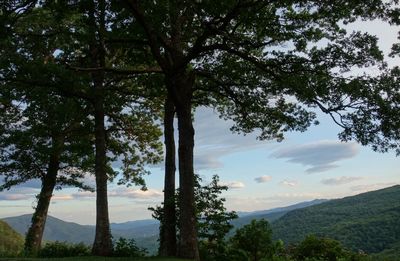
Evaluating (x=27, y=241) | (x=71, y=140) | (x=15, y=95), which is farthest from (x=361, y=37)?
(x=27, y=241)

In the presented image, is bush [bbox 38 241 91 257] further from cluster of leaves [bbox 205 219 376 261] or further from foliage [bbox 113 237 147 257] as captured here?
cluster of leaves [bbox 205 219 376 261]

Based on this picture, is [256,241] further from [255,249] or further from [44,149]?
[44,149]

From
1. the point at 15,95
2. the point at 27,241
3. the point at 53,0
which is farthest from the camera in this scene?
the point at 27,241

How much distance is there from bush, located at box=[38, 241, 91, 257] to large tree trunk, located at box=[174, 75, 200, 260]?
757 centimetres

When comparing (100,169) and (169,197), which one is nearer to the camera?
(169,197)

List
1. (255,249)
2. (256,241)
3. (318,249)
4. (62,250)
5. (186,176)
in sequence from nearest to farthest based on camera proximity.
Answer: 1. (186,176)
2. (256,241)
3. (255,249)
4. (318,249)
5. (62,250)

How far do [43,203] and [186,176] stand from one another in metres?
16.6

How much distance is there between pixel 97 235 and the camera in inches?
856

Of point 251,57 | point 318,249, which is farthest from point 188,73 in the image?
point 318,249

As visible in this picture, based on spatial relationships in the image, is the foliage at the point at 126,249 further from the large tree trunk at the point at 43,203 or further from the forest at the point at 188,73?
the large tree trunk at the point at 43,203

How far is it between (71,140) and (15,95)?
673 cm

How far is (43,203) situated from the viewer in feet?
99.4

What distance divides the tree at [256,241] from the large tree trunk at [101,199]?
6.54 m

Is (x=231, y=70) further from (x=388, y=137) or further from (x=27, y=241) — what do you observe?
(x=27, y=241)
